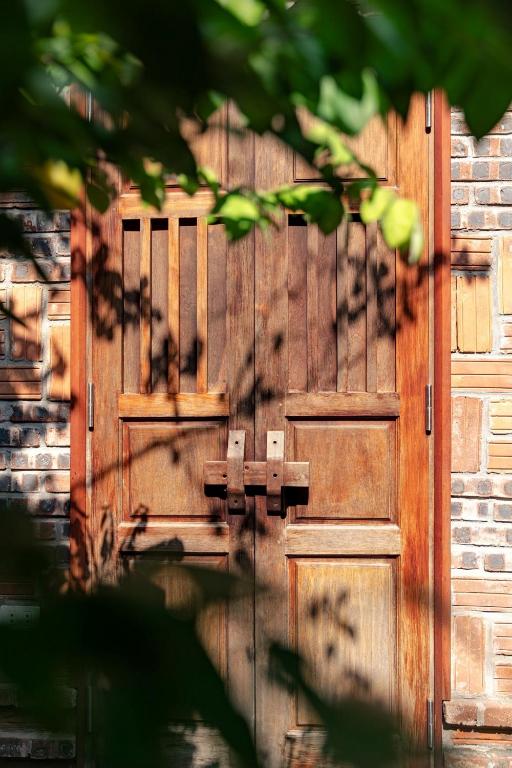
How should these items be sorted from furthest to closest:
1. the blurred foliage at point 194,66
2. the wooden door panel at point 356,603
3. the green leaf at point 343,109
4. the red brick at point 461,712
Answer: the wooden door panel at point 356,603 → the red brick at point 461,712 → the green leaf at point 343,109 → the blurred foliage at point 194,66

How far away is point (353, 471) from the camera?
325 cm

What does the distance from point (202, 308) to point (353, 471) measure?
34.2 inches

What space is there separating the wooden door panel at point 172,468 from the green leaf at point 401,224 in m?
1.91

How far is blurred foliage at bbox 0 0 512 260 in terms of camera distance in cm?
36

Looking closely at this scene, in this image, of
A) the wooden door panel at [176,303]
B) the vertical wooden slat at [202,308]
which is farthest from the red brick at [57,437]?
the vertical wooden slat at [202,308]

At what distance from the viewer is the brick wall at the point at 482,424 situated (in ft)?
10.2

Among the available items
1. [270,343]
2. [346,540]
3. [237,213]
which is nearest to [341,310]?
[270,343]

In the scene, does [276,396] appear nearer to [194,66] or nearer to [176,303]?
[176,303]

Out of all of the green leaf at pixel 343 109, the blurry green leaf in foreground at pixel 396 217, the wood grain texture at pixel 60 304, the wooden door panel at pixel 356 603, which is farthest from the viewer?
the wood grain texture at pixel 60 304

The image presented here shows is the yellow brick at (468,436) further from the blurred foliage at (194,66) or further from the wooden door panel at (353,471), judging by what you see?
the blurred foliage at (194,66)

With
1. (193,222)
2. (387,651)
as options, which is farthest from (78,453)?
(387,651)

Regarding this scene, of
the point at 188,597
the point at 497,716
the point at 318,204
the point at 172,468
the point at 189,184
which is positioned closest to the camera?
the point at 188,597

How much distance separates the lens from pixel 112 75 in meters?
0.44

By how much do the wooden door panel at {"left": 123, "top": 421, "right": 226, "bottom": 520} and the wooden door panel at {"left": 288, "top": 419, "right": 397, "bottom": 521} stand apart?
379 millimetres
